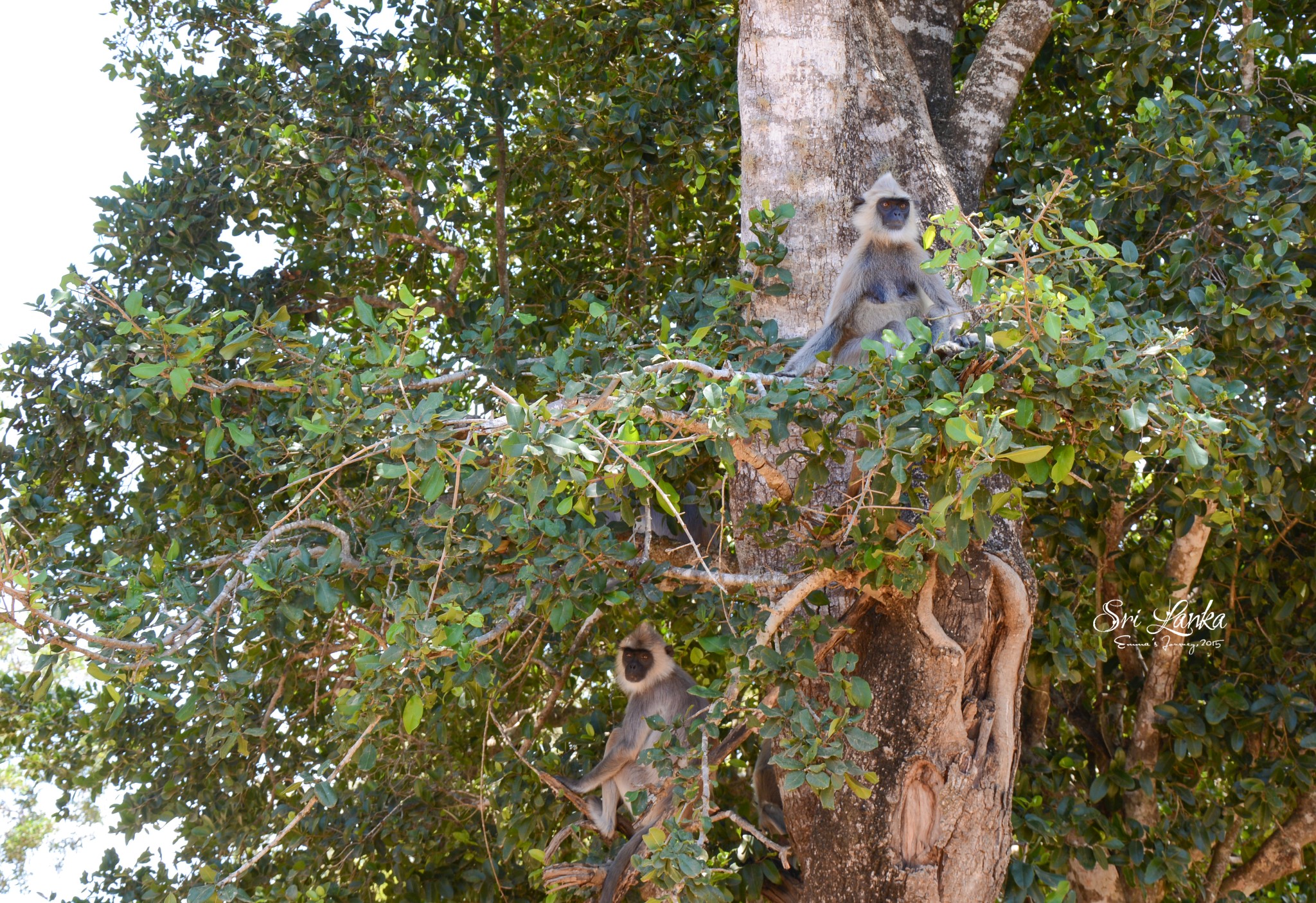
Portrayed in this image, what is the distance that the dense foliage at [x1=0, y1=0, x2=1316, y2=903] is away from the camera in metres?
2.15

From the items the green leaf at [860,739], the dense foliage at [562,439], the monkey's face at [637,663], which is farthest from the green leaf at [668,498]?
the monkey's face at [637,663]

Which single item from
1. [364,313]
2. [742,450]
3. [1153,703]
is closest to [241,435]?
[364,313]

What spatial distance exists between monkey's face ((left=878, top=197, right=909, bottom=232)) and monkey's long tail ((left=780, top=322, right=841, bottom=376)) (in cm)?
35

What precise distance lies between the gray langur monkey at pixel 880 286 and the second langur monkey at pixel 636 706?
2.01m

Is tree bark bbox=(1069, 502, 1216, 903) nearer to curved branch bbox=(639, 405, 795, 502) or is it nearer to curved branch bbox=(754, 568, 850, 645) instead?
curved branch bbox=(754, 568, 850, 645)

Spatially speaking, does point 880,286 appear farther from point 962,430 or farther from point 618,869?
point 618,869

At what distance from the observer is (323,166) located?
156 inches

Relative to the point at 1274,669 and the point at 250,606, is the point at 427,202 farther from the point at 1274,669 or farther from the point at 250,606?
the point at 1274,669

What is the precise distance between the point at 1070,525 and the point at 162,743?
11.9ft

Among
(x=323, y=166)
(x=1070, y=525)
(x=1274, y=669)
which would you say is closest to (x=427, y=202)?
(x=323, y=166)

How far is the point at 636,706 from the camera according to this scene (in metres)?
5.08

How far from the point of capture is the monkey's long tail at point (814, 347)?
3174 millimetres

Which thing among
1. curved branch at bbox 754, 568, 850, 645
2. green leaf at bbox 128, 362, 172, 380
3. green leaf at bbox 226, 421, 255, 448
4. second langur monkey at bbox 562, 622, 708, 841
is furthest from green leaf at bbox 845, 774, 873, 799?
second langur monkey at bbox 562, 622, 708, 841

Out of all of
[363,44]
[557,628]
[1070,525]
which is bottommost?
[1070,525]
